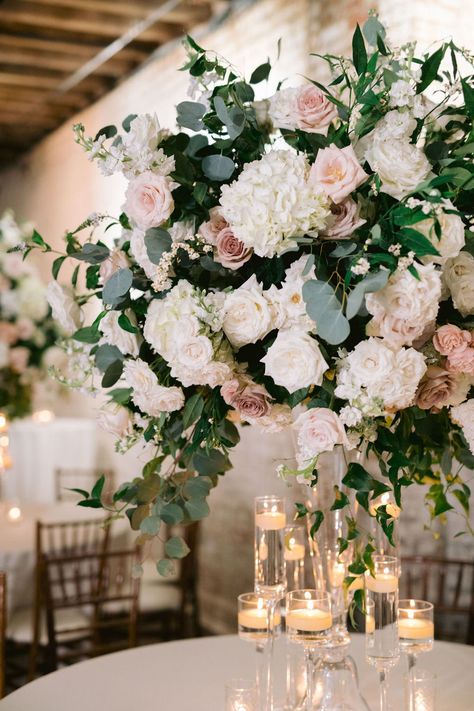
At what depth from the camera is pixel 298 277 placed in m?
1.46

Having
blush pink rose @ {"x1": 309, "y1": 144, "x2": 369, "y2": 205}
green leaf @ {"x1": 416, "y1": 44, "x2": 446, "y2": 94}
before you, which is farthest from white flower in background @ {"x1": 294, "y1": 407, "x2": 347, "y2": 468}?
green leaf @ {"x1": 416, "y1": 44, "x2": 446, "y2": 94}

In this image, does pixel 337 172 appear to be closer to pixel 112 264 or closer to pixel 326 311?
pixel 326 311

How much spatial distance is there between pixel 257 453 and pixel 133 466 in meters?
1.73

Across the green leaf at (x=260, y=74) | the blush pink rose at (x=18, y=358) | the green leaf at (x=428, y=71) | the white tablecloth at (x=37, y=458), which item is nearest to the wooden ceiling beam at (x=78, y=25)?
the blush pink rose at (x=18, y=358)

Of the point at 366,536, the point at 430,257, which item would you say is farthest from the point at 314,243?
the point at 366,536

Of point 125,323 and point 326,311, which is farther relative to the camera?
point 125,323

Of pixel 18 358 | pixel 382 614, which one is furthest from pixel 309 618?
pixel 18 358

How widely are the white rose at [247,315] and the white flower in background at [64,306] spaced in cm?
39

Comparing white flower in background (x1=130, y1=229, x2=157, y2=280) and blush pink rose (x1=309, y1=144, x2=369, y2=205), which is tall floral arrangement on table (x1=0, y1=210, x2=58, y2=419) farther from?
blush pink rose (x1=309, y1=144, x2=369, y2=205)

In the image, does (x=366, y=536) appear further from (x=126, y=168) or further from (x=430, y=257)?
(x=126, y=168)

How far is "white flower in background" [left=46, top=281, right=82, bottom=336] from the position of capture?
173 cm

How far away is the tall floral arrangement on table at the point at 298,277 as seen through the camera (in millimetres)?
1382

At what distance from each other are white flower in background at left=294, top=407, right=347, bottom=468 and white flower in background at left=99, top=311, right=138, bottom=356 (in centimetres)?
37

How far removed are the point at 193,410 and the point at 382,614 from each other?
1.63 ft
